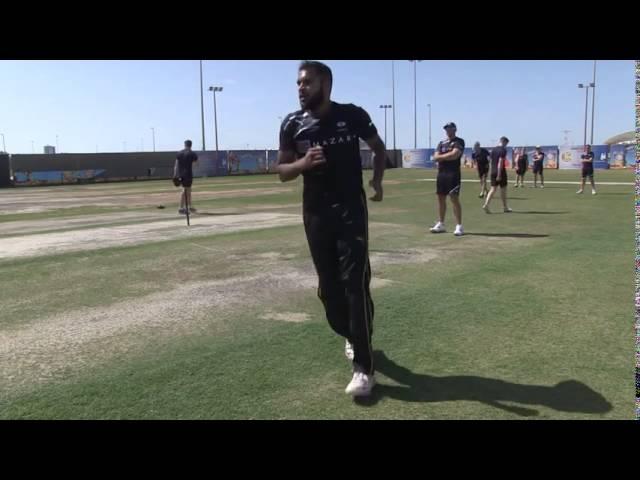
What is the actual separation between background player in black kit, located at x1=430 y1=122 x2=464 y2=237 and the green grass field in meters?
0.80

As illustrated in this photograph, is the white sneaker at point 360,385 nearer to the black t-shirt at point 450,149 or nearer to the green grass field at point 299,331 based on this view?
the green grass field at point 299,331

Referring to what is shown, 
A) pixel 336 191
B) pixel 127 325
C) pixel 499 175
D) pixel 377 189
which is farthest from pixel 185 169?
pixel 336 191

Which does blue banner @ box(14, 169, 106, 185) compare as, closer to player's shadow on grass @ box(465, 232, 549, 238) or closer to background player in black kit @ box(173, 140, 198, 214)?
background player in black kit @ box(173, 140, 198, 214)

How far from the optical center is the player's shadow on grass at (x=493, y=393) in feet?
10.3

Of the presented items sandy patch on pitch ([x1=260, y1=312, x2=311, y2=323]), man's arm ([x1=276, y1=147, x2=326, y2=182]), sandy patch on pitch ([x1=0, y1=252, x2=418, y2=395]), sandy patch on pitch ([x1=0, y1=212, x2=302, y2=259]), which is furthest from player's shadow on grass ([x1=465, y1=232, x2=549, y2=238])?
man's arm ([x1=276, y1=147, x2=326, y2=182])

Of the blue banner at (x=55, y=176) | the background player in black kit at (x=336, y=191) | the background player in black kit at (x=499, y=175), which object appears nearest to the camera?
the background player in black kit at (x=336, y=191)

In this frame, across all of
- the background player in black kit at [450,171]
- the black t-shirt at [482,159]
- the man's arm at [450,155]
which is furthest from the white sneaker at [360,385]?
the black t-shirt at [482,159]

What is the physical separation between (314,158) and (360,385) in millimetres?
1457

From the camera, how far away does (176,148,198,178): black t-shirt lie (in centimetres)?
1416

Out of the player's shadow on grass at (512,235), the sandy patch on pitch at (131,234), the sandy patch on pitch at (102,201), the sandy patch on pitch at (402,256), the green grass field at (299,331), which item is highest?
the sandy patch on pitch at (102,201)

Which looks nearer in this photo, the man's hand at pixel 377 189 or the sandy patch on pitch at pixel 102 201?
the man's hand at pixel 377 189
